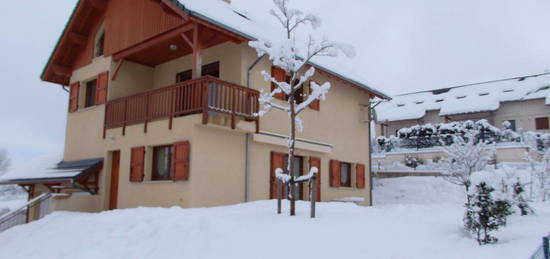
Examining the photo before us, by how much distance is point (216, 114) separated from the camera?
38.2 ft

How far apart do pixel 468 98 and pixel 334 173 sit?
22.1m

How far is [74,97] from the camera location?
17.2 m

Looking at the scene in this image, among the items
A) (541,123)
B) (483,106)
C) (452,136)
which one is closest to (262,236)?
(452,136)

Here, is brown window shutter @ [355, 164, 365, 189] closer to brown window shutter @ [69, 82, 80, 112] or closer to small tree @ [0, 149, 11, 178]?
brown window shutter @ [69, 82, 80, 112]

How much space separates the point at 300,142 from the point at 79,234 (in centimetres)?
754

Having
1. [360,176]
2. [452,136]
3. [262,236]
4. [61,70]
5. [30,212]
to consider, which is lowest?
[30,212]

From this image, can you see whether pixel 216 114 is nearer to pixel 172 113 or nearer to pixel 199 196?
pixel 172 113

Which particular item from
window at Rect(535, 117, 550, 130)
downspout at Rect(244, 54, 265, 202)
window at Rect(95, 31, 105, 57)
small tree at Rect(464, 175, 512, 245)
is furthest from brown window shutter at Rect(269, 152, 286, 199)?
window at Rect(535, 117, 550, 130)

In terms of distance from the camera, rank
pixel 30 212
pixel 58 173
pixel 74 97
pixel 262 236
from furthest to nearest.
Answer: pixel 74 97 → pixel 30 212 → pixel 58 173 → pixel 262 236

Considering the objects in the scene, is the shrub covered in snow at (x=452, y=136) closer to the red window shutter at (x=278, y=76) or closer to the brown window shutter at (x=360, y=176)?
the brown window shutter at (x=360, y=176)

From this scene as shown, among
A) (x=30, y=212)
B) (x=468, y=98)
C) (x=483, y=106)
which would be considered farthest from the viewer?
(x=468, y=98)

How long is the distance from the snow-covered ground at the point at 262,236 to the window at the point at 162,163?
203 centimetres

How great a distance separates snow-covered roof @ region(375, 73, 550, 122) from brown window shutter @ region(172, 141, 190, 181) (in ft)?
73.1

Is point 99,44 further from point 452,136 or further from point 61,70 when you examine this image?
point 452,136
